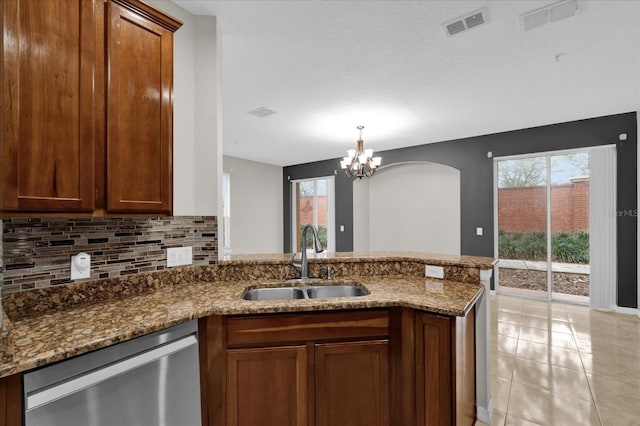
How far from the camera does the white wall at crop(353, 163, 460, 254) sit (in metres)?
5.81

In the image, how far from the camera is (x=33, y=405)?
940 mm

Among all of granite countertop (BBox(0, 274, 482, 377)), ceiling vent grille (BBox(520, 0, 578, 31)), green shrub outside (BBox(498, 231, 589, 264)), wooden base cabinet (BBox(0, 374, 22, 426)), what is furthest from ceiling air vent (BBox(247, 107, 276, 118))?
green shrub outside (BBox(498, 231, 589, 264))

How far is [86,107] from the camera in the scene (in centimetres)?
130

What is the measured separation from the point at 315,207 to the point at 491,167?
3.97 m

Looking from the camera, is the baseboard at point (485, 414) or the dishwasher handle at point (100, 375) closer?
the dishwasher handle at point (100, 375)

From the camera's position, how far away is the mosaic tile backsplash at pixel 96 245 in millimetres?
Result: 1354

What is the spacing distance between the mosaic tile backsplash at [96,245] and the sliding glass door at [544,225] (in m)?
4.82

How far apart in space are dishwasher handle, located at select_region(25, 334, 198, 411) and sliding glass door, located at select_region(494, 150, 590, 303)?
5.19 metres

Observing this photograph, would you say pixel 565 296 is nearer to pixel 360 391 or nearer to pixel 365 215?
pixel 365 215

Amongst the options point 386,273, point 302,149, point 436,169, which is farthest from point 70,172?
point 436,169

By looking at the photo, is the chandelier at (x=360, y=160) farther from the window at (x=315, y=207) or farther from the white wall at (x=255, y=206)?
the white wall at (x=255, y=206)

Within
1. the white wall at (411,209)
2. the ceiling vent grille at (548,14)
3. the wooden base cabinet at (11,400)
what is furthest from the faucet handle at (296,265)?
the white wall at (411,209)

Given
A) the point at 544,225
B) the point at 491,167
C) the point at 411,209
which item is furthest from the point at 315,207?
the point at 544,225

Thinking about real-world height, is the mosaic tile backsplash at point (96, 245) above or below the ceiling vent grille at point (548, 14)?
below
